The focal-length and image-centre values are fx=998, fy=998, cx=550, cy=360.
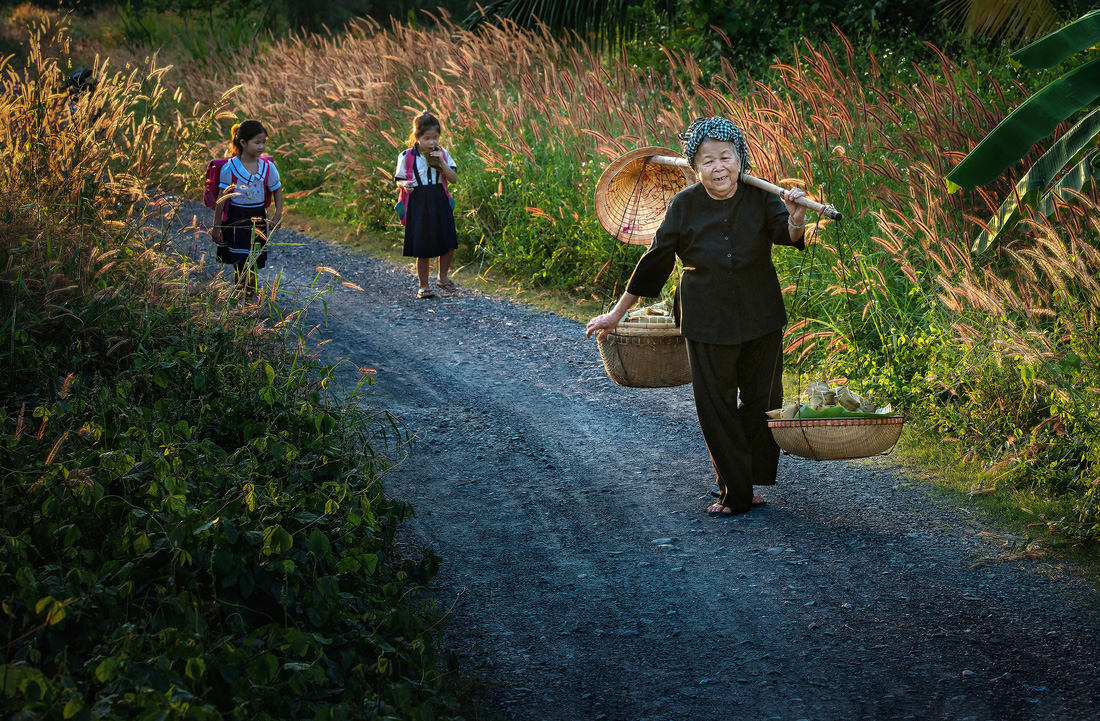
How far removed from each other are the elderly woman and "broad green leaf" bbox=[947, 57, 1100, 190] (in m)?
1.56

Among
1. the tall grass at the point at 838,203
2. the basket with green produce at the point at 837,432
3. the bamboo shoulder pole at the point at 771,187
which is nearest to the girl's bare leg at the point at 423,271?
the tall grass at the point at 838,203

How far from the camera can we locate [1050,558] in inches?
170

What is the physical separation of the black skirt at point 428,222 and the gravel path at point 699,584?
315 cm

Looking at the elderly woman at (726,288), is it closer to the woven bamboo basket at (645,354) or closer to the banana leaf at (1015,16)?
the woven bamboo basket at (645,354)

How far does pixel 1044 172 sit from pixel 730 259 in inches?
102

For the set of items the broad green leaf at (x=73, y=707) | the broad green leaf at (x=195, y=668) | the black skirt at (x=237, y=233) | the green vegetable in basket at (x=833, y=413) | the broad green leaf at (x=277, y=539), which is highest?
the black skirt at (x=237, y=233)

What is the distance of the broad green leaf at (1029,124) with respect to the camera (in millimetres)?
5508

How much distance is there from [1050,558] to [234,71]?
52.9 ft

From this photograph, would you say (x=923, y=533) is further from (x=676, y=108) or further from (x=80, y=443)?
(x=676, y=108)

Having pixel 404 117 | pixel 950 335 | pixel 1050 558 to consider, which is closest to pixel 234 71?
pixel 404 117

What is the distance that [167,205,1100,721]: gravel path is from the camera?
339 centimetres

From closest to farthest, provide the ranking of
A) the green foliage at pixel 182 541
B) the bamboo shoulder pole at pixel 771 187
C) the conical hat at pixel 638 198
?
the green foliage at pixel 182 541, the bamboo shoulder pole at pixel 771 187, the conical hat at pixel 638 198

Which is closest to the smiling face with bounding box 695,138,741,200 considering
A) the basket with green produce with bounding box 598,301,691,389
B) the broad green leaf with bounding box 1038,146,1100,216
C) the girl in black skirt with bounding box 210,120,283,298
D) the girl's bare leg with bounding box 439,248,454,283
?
the basket with green produce with bounding box 598,301,691,389

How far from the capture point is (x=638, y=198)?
19.3 feet
